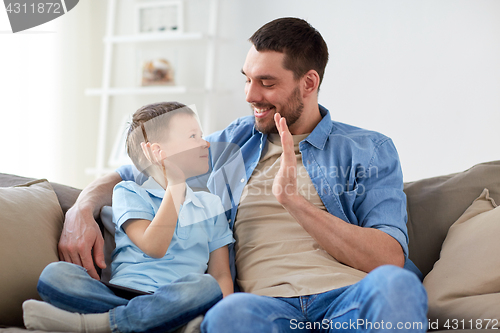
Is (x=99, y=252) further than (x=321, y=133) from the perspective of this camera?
No

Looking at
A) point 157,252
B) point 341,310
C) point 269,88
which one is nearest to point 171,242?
point 157,252

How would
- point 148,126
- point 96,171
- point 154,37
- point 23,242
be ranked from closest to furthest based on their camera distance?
point 23,242
point 148,126
point 154,37
point 96,171

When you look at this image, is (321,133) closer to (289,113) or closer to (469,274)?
(289,113)

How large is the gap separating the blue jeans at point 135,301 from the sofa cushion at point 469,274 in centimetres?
58

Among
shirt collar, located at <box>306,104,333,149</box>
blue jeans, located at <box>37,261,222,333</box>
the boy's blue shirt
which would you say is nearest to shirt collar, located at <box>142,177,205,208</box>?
the boy's blue shirt

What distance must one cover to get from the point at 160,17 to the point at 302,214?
2029 millimetres

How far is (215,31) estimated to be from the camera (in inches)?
102

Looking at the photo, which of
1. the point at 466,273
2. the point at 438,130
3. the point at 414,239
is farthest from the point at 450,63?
the point at 466,273

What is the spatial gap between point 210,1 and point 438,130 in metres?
1.46

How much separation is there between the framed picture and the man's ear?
148 centimetres

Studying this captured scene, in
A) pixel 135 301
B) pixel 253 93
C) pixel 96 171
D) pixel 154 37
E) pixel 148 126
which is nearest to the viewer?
pixel 135 301

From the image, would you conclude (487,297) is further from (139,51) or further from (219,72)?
(139,51)

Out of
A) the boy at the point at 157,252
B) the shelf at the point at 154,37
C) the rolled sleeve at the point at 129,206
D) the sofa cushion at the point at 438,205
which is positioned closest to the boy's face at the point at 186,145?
the boy at the point at 157,252

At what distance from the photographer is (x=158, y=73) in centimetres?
271
